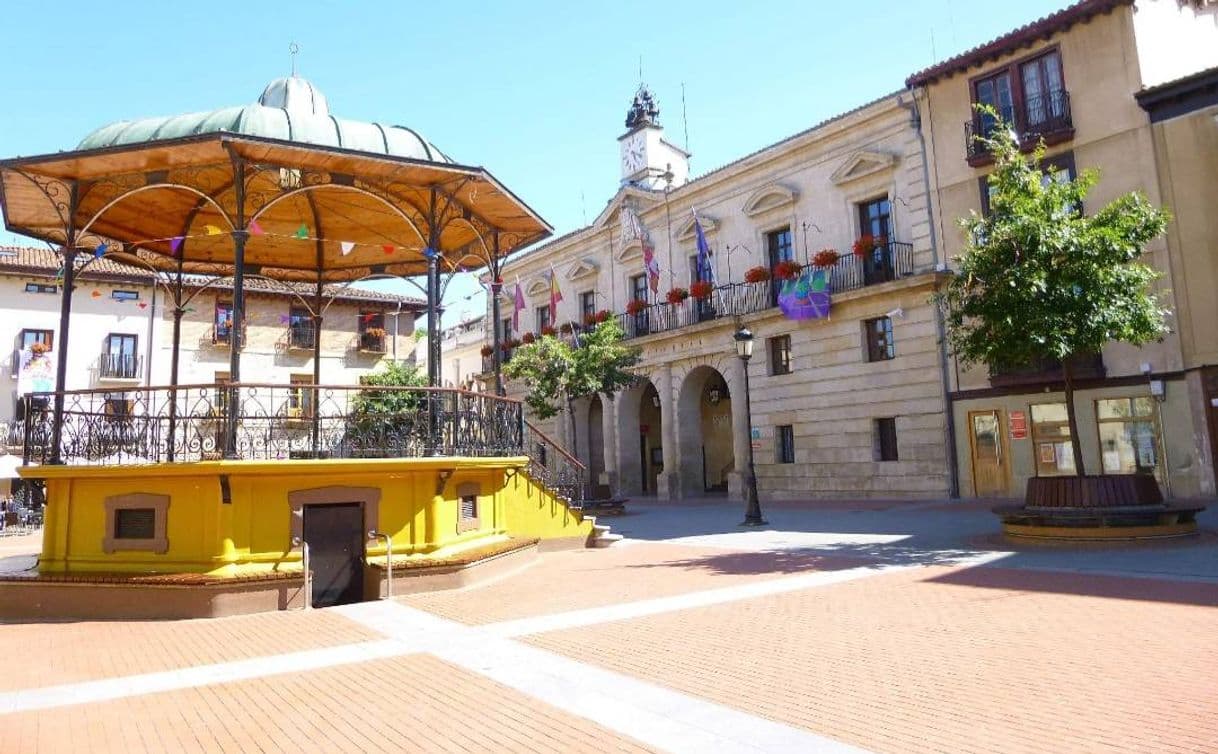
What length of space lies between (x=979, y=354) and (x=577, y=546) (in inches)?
318

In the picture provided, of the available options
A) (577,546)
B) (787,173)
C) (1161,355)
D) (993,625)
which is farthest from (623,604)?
(787,173)

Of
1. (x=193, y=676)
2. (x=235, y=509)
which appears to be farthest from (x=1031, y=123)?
(x=193, y=676)

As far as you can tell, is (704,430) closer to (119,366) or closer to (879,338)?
(879,338)

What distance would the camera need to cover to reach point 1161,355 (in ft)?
61.5

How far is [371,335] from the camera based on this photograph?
39281 mm

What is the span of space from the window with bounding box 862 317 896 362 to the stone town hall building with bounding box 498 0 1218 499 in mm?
65

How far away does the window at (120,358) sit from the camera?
121 feet

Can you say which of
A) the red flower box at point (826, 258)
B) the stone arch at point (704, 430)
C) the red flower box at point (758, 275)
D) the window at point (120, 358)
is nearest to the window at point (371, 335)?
the window at point (120, 358)

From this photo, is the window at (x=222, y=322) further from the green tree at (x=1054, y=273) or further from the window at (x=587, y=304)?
the green tree at (x=1054, y=273)

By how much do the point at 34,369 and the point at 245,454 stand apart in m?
33.7

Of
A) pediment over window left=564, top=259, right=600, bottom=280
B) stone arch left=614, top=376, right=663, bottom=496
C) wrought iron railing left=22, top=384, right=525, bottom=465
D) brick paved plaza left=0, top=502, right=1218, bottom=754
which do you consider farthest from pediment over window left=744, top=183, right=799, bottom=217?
wrought iron railing left=22, top=384, right=525, bottom=465

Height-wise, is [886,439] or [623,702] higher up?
[886,439]

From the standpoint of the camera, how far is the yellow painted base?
31.1 feet

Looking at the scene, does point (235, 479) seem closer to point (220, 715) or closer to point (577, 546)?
point (220, 715)
